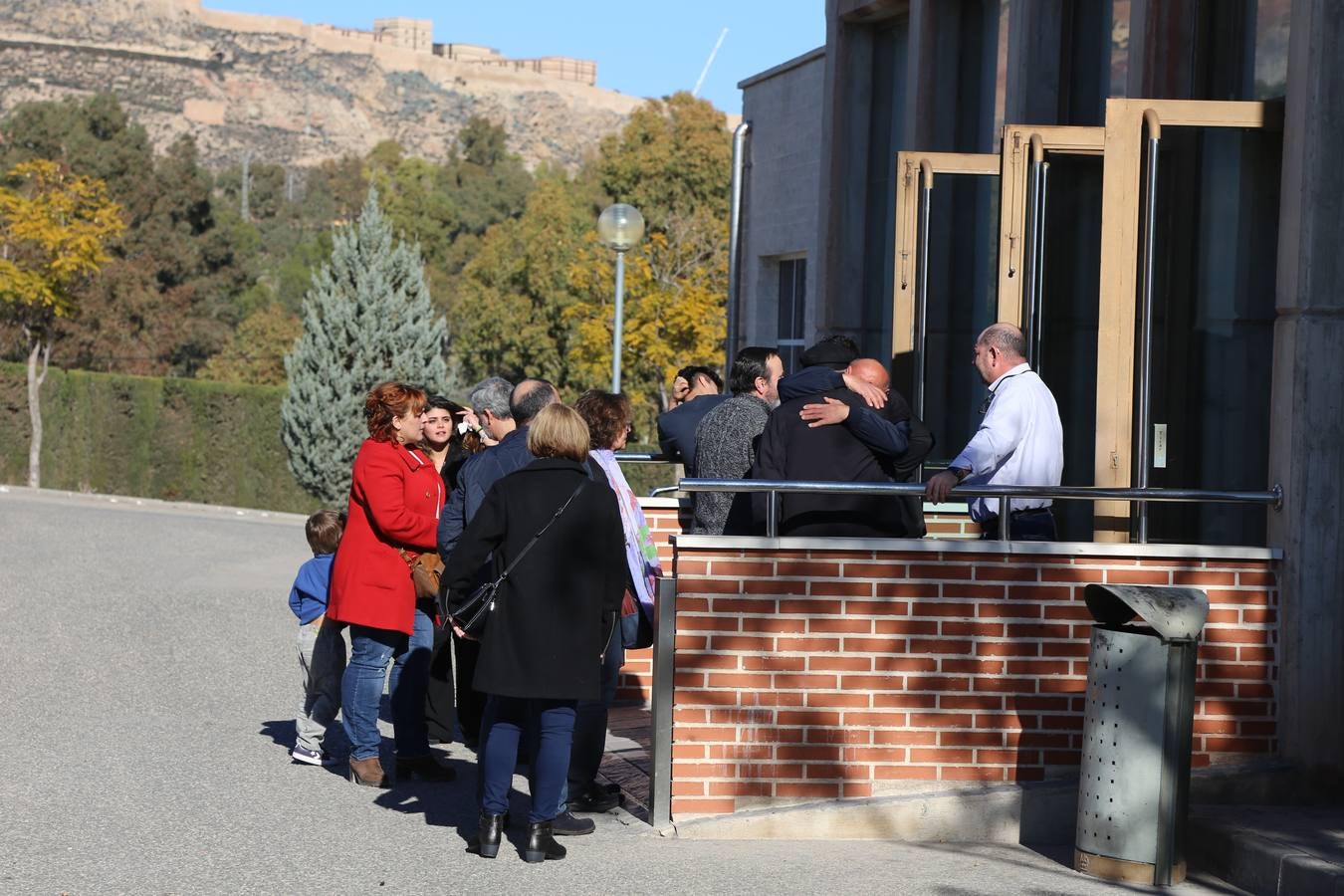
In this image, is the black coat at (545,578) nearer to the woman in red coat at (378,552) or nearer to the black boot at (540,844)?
the black boot at (540,844)

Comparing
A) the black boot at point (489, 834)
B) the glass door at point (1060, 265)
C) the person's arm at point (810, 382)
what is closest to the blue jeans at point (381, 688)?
the black boot at point (489, 834)

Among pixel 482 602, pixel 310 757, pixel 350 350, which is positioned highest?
pixel 350 350

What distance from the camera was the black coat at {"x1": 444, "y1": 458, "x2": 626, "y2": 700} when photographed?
700cm

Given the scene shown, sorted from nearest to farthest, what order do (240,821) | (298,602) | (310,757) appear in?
(240,821)
(310,757)
(298,602)

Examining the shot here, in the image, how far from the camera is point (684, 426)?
31.6ft

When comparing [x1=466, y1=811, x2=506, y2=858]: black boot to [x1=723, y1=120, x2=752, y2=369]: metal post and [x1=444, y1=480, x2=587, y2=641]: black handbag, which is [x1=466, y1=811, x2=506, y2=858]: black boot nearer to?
[x1=444, y1=480, x2=587, y2=641]: black handbag

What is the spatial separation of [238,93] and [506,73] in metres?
28.9

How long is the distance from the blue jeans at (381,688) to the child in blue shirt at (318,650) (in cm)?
33

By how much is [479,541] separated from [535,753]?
2.73 feet

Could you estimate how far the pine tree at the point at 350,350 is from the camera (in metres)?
36.6

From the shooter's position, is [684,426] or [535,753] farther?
[684,426]

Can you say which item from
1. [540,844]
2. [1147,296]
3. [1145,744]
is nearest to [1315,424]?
[1147,296]

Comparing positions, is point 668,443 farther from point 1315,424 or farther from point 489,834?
point 1315,424

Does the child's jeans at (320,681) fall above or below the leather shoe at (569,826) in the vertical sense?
above
